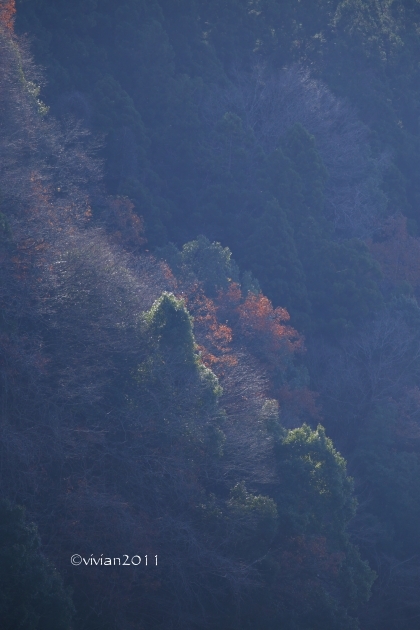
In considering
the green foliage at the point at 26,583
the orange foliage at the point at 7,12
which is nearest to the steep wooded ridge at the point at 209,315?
the green foliage at the point at 26,583

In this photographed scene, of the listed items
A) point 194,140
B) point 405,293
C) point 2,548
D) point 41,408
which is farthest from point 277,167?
point 2,548

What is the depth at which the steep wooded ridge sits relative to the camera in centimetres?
1359

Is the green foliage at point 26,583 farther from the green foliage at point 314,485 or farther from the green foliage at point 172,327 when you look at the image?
the green foliage at point 314,485

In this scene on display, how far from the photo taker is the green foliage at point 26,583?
34.6 ft

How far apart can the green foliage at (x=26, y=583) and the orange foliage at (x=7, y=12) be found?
14.6 meters

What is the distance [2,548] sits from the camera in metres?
10.9

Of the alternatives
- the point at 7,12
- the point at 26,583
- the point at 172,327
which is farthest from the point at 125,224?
the point at 26,583

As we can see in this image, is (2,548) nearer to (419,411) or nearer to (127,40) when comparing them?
(419,411)

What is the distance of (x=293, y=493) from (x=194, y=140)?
1443 cm

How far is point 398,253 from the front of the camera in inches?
1182

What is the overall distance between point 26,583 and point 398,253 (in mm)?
22119

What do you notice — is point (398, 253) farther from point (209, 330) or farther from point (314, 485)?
point (314, 485)

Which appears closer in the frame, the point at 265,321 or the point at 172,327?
the point at 172,327

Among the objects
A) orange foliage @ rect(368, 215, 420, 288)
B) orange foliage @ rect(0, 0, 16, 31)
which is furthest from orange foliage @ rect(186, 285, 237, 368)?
orange foliage @ rect(368, 215, 420, 288)
